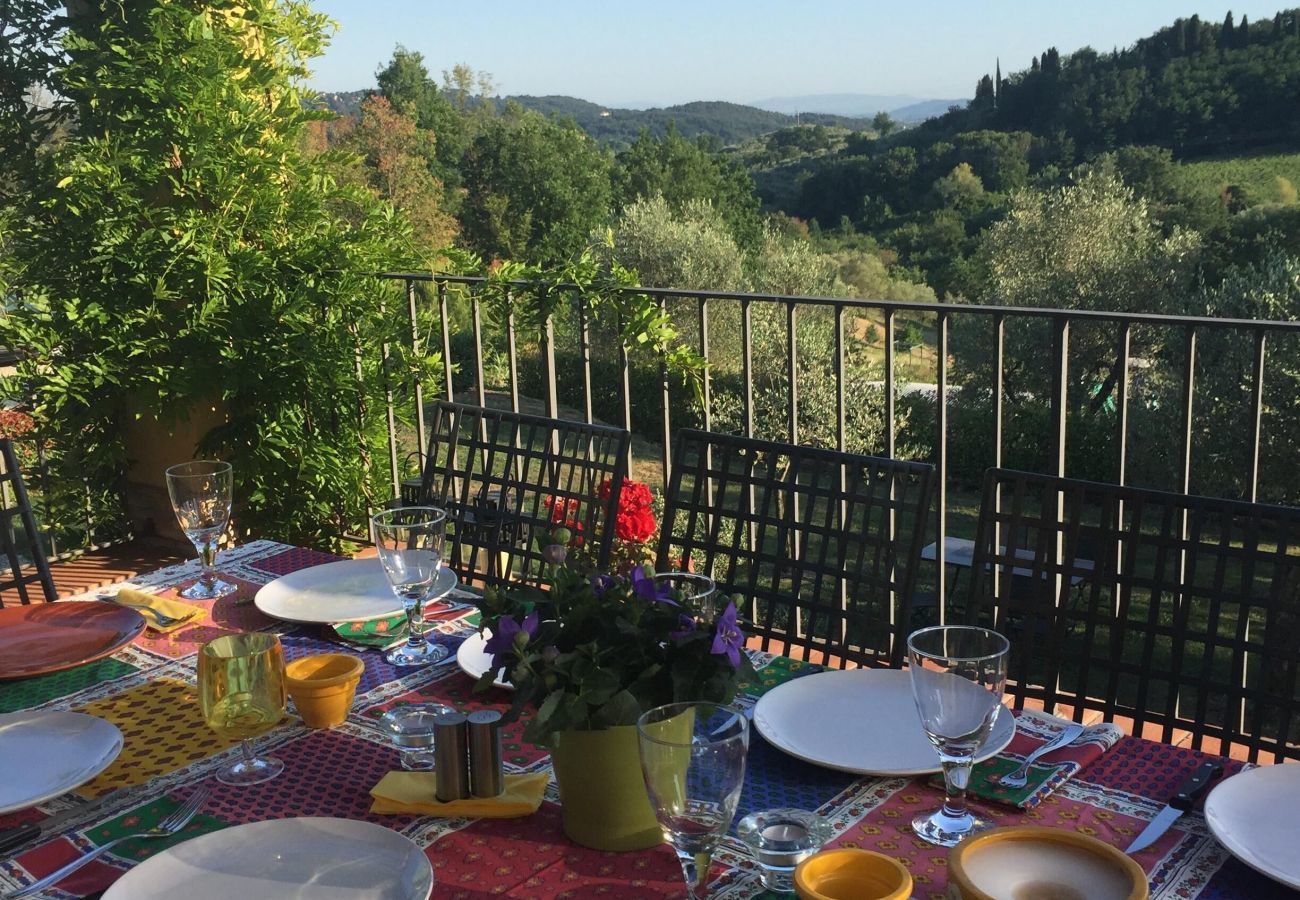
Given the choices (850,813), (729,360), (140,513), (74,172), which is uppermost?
(74,172)

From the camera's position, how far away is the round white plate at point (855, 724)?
110cm

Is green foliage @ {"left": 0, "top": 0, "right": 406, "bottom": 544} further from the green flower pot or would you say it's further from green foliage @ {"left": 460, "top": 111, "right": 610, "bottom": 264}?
green foliage @ {"left": 460, "top": 111, "right": 610, "bottom": 264}

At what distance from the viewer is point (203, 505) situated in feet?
5.46

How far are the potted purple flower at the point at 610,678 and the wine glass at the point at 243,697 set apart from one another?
253 millimetres

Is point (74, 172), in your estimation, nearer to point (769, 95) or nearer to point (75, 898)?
point (75, 898)

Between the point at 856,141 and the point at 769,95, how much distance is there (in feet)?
32.4

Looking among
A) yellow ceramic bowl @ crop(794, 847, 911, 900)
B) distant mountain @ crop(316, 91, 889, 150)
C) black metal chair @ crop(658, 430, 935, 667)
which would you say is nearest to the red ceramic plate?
black metal chair @ crop(658, 430, 935, 667)

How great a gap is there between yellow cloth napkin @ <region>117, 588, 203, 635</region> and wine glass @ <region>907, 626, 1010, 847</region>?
3.49 ft

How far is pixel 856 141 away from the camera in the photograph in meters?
30.4

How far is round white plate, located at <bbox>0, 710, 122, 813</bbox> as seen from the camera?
1.08 m

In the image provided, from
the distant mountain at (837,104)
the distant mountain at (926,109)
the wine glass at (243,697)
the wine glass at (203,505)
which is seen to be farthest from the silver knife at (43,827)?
the distant mountain at (837,104)

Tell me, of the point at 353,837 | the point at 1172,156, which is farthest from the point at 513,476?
the point at 1172,156

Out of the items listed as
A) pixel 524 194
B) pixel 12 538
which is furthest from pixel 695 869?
pixel 524 194

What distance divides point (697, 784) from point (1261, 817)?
20.4 inches
